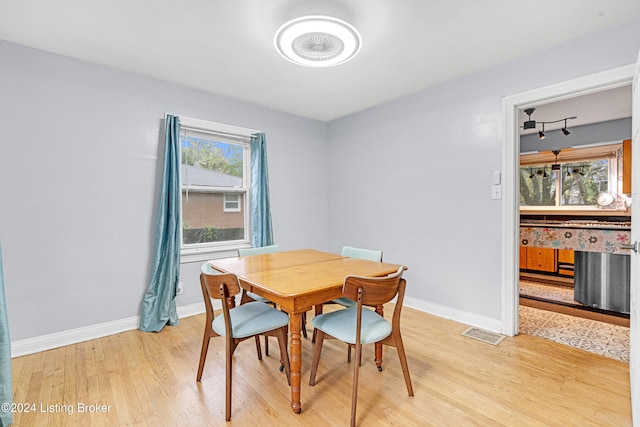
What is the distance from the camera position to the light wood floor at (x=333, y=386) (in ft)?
5.56

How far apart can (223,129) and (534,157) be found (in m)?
5.10

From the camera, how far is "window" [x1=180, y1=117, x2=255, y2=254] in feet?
10.8

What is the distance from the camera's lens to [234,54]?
251cm

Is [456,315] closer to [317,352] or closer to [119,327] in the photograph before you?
[317,352]

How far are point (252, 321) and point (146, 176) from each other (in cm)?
193

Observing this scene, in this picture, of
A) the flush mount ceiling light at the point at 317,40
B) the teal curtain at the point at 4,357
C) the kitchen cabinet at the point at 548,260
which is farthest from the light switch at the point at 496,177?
the teal curtain at the point at 4,357

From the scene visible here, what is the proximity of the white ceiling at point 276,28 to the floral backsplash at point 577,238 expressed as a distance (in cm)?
233

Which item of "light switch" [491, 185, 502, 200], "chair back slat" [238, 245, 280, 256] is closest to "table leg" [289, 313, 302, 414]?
"chair back slat" [238, 245, 280, 256]

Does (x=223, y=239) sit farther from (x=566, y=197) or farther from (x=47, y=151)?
(x=566, y=197)

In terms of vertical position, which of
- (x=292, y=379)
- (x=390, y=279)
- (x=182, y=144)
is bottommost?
(x=292, y=379)

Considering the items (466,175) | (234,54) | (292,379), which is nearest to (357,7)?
(234,54)

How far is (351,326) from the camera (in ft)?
5.95

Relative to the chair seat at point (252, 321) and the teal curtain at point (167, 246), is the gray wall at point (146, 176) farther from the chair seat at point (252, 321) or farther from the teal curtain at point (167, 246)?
the chair seat at point (252, 321)

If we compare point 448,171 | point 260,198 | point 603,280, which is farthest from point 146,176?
point 603,280
